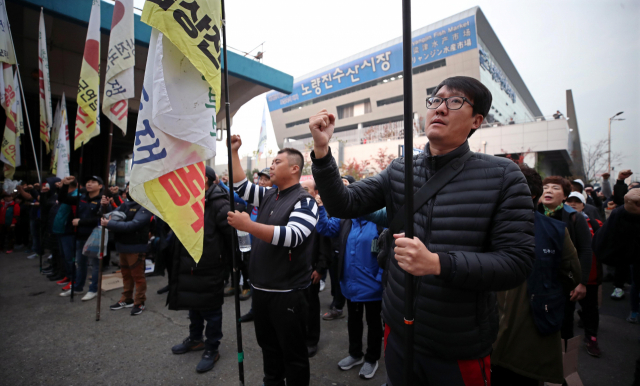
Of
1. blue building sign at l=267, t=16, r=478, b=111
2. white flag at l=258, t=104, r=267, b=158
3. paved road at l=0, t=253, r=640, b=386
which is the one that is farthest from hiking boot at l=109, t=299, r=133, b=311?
blue building sign at l=267, t=16, r=478, b=111

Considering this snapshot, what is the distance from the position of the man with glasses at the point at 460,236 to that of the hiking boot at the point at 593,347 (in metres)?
3.39

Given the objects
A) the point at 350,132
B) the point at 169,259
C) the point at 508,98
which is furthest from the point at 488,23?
the point at 169,259

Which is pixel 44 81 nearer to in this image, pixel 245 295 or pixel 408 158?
pixel 245 295

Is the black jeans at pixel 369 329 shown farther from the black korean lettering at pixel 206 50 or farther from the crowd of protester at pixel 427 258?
the black korean lettering at pixel 206 50

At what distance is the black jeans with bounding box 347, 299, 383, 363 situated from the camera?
3096mm

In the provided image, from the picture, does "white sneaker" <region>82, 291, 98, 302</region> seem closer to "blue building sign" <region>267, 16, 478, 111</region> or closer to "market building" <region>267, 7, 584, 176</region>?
"market building" <region>267, 7, 584, 176</region>

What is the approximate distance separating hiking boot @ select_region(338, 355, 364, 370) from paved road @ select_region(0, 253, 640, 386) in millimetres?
70

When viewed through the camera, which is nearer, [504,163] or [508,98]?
[504,163]

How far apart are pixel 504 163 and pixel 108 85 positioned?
15.3 feet

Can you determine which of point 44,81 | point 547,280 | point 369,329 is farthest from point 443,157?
point 44,81

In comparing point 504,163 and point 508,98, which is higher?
point 508,98

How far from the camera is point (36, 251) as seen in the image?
8562 mm

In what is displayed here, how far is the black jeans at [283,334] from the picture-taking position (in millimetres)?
2441

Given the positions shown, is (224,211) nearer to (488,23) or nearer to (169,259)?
(169,259)
